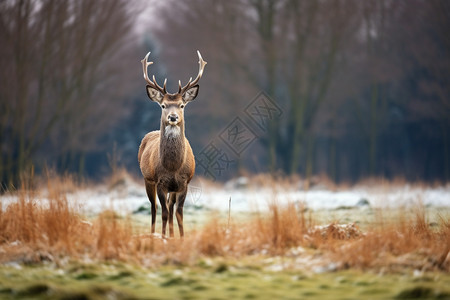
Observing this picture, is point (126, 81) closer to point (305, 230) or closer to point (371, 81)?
point (371, 81)

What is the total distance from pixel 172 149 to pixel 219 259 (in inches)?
93.9

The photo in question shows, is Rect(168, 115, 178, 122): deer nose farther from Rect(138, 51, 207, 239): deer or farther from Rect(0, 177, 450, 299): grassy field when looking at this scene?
Rect(0, 177, 450, 299): grassy field

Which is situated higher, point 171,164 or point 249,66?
point 249,66

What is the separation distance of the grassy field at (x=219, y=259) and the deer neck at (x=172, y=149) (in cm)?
117

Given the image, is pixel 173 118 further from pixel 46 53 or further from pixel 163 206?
pixel 46 53

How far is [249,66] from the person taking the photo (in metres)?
26.7

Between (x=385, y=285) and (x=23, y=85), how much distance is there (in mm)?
13811

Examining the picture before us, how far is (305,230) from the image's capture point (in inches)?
274

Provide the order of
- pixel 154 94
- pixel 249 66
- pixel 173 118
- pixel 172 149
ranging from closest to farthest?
pixel 173 118 → pixel 172 149 → pixel 154 94 → pixel 249 66

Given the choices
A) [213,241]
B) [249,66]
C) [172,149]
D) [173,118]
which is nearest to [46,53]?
[172,149]

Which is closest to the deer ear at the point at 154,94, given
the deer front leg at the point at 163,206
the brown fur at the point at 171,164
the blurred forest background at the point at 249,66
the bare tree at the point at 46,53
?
the brown fur at the point at 171,164

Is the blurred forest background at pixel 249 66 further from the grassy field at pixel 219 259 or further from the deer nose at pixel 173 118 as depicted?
the grassy field at pixel 219 259

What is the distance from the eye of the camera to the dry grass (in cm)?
574

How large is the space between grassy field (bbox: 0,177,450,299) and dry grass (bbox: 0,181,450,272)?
0.04 ft
